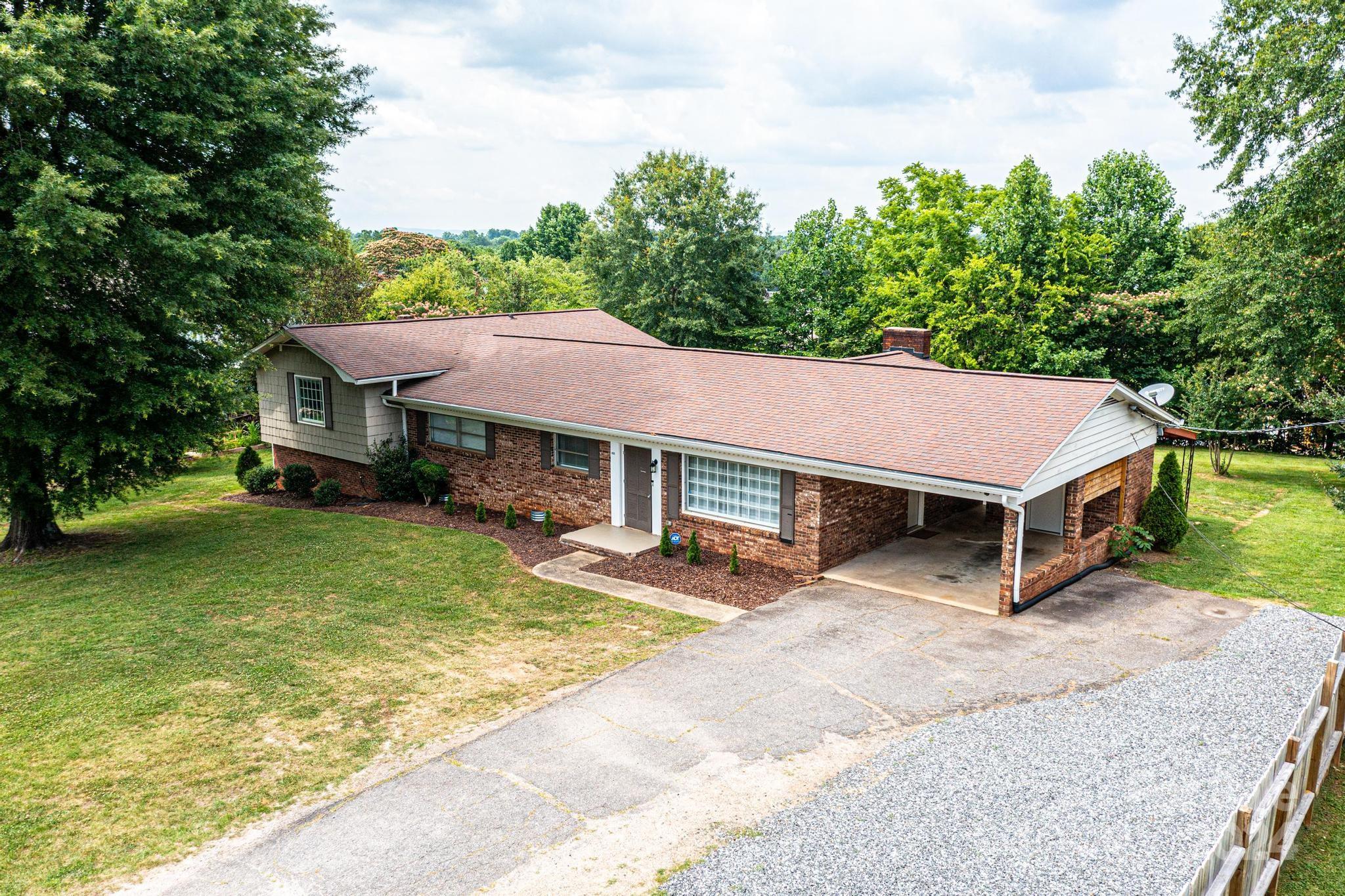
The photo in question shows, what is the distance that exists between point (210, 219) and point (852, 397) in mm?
11997

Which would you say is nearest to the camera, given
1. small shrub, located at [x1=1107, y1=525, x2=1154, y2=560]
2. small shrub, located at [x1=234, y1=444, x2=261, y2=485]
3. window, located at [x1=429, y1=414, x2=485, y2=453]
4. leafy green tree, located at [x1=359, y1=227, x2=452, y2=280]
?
small shrub, located at [x1=1107, y1=525, x2=1154, y2=560]

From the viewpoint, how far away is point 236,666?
1155 cm

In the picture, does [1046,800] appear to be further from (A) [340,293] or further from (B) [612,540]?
(A) [340,293]

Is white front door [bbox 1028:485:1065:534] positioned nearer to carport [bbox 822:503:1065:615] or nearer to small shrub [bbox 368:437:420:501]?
carport [bbox 822:503:1065:615]

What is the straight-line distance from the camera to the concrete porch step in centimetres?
1638

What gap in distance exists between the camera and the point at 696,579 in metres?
14.9

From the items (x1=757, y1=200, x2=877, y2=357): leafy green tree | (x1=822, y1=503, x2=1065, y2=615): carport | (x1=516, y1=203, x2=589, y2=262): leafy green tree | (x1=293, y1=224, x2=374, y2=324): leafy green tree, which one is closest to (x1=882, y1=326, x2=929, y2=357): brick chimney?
(x1=822, y1=503, x2=1065, y2=615): carport

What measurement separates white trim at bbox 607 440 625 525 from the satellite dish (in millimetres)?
9666

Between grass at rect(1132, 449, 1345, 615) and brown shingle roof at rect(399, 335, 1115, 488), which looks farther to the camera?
grass at rect(1132, 449, 1345, 615)

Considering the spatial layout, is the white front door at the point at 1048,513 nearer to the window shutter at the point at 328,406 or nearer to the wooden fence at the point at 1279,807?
the wooden fence at the point at 1279,807

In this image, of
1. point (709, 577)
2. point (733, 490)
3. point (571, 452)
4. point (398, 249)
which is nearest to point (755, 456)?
point (733, 490)

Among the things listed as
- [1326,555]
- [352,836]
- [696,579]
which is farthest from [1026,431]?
[352,836]

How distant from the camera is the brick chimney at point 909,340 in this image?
78.0 ft

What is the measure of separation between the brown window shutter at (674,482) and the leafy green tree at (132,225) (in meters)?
8.04
